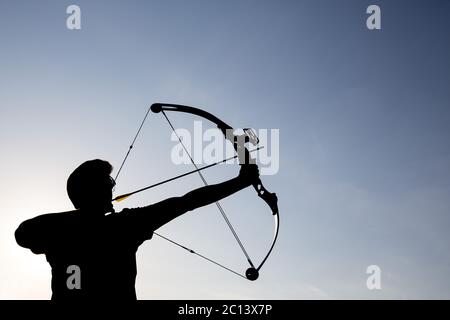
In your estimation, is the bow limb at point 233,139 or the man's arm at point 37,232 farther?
the bow limb at point 233,139

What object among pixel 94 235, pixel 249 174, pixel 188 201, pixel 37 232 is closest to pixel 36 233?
pixel 37 232

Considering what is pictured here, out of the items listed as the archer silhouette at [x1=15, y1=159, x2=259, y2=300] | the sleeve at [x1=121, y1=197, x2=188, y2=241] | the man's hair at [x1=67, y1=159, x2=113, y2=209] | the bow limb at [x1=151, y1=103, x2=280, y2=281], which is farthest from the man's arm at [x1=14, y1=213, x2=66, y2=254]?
the bow limb at [x1=151, y1=103, x2=280, y2=281]

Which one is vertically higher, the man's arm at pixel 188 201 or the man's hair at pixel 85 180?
the man's hair at pixel 85 180

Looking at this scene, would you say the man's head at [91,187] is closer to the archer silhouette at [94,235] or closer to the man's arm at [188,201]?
the archer silhouette at [94,235]

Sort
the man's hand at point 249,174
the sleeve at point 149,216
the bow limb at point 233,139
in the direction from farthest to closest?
1. the bow limb at point 233,139
2. the man's hand at point 249,174
3. the sleeve at point 149,216

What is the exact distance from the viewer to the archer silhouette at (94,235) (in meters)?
1.67

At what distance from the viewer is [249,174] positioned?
8.24 ft

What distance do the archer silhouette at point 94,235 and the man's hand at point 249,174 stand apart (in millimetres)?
491

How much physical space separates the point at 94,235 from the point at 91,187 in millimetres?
259

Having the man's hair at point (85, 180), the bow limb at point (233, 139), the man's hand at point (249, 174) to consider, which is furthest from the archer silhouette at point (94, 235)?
the bow limb at point (233, 139)

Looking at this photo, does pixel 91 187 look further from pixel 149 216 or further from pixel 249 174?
pixel 249 174
